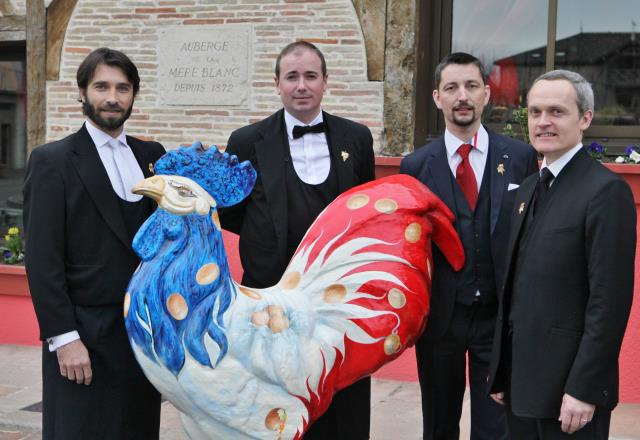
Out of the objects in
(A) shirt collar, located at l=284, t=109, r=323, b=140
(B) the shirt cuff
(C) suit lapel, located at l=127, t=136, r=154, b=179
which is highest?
(A) shirt collar, located at l=284, t=109, r=323, b=140

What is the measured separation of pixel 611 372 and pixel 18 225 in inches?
241

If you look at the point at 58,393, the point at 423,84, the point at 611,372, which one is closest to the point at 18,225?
the point at 423,84

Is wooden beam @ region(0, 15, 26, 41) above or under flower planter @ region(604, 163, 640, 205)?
above

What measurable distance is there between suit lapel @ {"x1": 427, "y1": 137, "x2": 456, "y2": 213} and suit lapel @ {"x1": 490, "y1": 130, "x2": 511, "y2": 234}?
166 millimetres

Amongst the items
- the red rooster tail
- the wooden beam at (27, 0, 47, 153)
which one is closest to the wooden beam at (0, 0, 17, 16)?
the wooden beam at (27, 0, 47, 153)

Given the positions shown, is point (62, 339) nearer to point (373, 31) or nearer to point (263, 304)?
point (263, 304)

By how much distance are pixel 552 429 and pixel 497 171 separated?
1.11m

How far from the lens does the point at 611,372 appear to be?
249 cm

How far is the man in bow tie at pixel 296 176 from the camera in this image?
126 inches

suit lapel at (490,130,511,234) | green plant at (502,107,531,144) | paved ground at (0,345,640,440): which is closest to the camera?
suit lapel at (490,130,511,234)

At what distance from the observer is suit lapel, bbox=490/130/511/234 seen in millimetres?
3184

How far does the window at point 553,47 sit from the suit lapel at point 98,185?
3.54 m

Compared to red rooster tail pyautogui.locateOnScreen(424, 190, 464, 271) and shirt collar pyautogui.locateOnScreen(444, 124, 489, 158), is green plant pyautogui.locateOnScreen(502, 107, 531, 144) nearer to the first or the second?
shirt collar pyautogui.locateOnScreen(444, 124, 489, 158)

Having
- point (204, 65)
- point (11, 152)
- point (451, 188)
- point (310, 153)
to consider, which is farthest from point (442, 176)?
point (11, 152)
